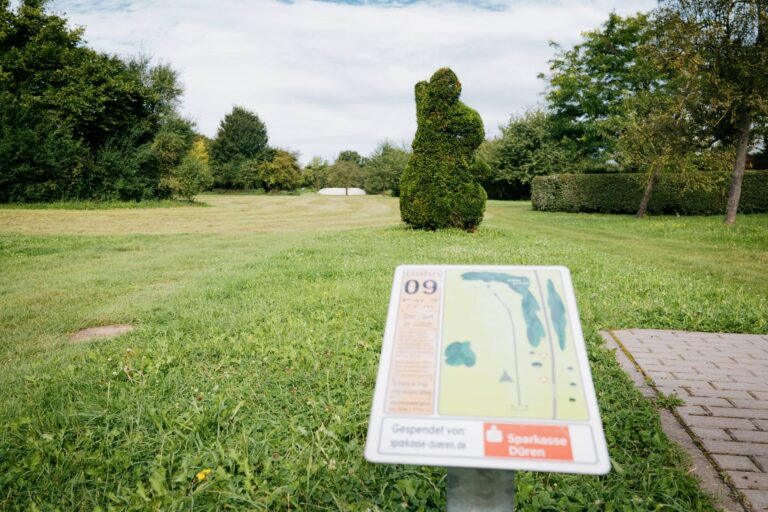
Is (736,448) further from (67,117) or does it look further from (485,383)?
(67,117)

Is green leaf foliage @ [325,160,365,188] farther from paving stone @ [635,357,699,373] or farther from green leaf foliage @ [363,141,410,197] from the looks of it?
paving stone @ [635,357,699,373]

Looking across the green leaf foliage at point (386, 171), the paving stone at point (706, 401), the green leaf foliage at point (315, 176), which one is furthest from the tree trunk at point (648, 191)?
the green leaf foliage at point (315, 176)

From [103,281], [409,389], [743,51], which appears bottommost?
[103,281]

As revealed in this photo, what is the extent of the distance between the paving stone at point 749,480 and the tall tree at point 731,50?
16468mm

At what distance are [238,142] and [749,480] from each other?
69.5 m

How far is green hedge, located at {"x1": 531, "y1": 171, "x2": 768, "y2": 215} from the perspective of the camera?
2288cm

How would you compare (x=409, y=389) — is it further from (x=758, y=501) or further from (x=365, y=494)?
(x=758, y=501)

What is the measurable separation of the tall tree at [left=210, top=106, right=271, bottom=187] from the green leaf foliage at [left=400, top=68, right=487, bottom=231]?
2139 inches

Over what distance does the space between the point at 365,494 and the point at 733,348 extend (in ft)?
14.0

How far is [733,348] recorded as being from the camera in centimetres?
477

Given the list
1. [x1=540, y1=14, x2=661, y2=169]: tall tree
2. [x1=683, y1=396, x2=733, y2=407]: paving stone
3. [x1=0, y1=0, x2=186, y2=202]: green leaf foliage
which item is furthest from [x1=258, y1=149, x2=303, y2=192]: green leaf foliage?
[x1=683, y1=396, x2=733, y2=407]: paving stone

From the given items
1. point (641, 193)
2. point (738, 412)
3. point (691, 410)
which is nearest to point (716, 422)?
point (691, 410)

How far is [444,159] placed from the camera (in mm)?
13672

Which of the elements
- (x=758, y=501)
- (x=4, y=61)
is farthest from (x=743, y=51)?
(x=4, y=61)
